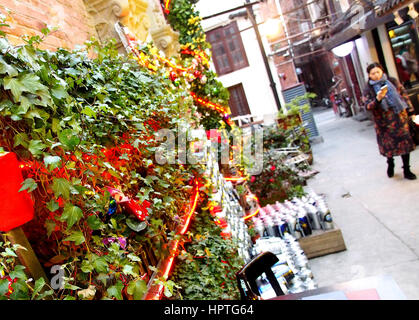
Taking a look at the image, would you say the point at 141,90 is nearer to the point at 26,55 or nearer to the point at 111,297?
the point at 26,55

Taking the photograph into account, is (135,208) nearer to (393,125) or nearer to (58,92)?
(58,92)

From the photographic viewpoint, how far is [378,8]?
741 cm

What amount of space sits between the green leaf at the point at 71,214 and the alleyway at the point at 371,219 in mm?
3147

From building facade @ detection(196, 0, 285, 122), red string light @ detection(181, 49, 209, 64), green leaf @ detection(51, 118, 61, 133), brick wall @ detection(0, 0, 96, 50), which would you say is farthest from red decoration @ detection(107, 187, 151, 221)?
building facade @ detection(196, 0, 285, 122)

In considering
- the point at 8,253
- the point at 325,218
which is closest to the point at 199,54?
the point at 325,218

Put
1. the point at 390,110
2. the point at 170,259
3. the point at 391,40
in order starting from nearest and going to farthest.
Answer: the point at 170,259, the point at 390,110, the point at 391,40

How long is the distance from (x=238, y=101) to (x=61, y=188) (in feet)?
61.5

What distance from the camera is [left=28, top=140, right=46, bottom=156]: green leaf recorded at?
125cm

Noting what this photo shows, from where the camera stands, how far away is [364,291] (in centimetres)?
152

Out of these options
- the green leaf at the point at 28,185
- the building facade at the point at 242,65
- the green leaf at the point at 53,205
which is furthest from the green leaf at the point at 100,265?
the building facade at the point at 242,65

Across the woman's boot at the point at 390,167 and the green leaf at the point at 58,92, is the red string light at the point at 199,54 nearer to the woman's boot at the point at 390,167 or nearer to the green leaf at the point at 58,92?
the woman's boot at the point at 390,167

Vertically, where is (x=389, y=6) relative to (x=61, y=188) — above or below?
above

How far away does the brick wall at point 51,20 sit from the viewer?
8.12ft
